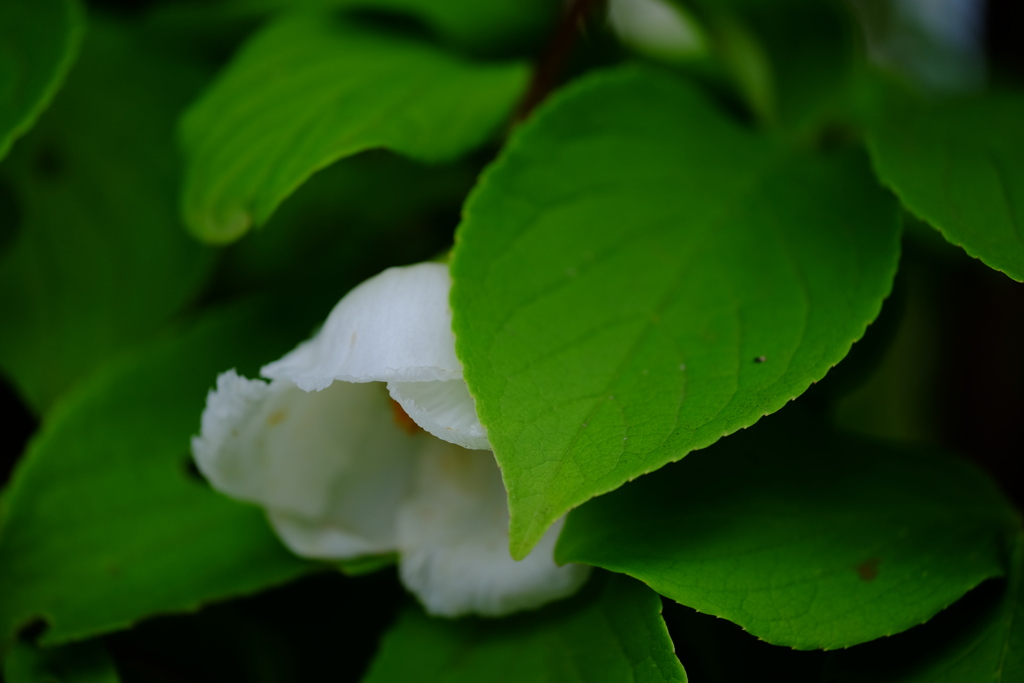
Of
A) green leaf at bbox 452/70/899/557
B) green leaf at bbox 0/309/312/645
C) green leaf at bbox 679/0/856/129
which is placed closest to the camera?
green leaf at bbox 452/70/899/557

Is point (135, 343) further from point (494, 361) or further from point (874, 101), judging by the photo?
point (874, 101)

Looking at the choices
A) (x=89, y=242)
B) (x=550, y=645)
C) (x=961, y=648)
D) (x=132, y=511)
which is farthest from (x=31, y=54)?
(x=961, y=648)

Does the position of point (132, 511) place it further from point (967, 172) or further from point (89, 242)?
Result: point (967, 172)

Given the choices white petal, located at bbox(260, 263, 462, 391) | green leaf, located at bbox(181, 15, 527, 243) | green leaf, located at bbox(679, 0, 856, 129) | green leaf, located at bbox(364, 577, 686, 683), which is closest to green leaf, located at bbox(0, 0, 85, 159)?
green leaf, located at bbox(181, 15, 527, 243)

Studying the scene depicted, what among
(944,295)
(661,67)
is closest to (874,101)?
(661,67)

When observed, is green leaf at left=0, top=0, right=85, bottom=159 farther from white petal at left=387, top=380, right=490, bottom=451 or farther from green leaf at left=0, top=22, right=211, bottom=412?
white petal at left=387, top=380, right=490, bottom=451

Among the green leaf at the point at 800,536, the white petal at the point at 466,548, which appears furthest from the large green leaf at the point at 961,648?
the white petal at the point at 466,548

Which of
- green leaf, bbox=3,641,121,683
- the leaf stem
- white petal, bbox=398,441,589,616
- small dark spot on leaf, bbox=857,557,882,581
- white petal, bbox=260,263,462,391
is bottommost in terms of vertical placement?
green leaf, bbox=3,641,121,683
